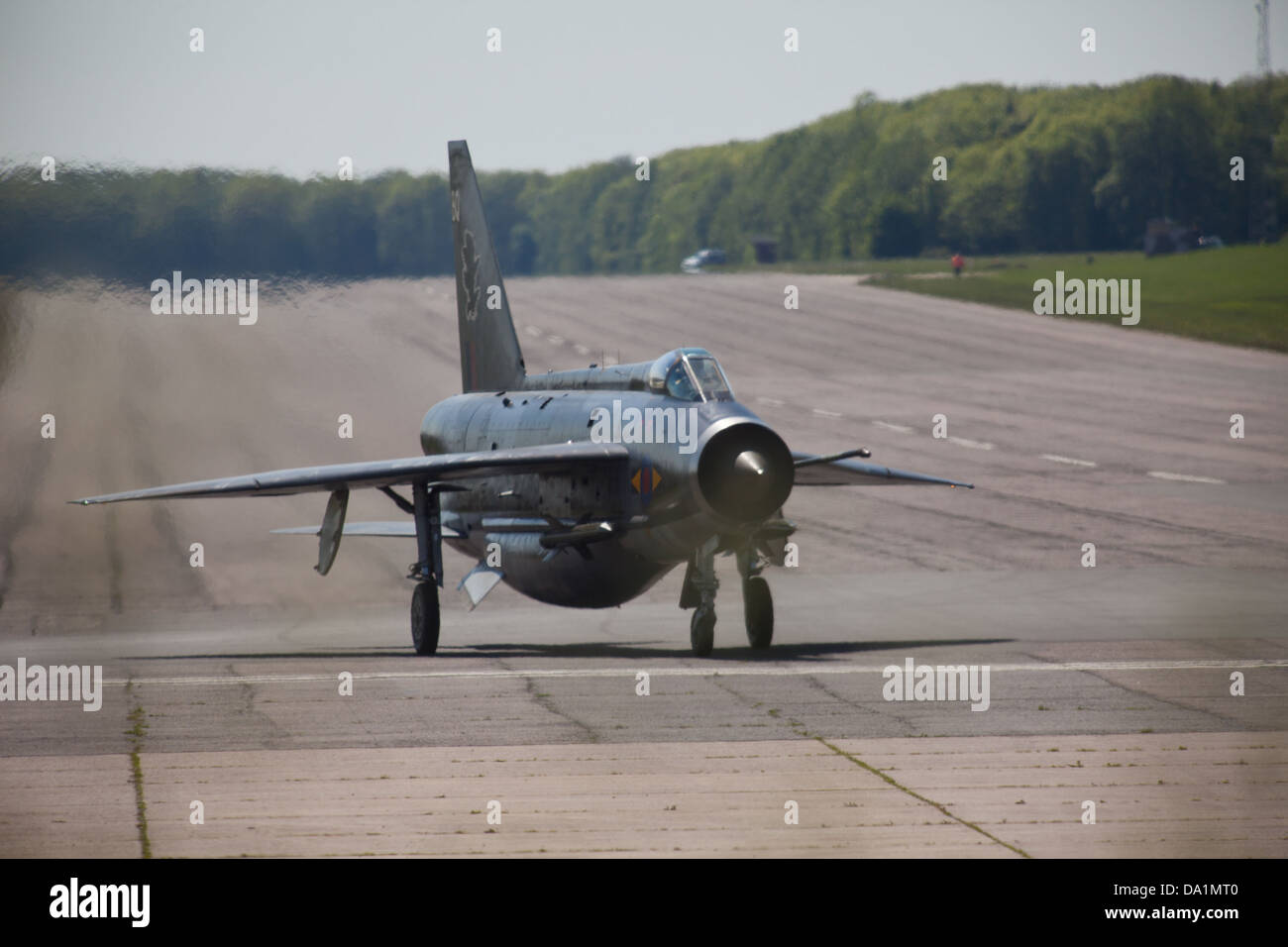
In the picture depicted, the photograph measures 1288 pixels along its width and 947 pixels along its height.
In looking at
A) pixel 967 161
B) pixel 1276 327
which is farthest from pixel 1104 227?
pixel 1276 327

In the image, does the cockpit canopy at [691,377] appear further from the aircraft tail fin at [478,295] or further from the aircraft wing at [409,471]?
the aircraft tail fin at [478,295]

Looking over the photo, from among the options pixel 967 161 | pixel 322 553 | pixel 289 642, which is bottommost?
pixel 289 642

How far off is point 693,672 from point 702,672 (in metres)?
0.13

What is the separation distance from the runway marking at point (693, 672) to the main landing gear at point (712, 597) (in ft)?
5.36

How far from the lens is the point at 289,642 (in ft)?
92.4

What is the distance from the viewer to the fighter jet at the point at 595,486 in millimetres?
21719

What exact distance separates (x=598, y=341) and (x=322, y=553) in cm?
4699

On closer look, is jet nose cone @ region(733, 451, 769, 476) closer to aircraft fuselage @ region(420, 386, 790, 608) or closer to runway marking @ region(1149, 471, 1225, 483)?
aircraft fuselage @ region(420, 386, 790, 608)

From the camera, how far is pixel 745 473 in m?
21.2

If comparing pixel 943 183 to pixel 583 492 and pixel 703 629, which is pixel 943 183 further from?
pixel 703 629

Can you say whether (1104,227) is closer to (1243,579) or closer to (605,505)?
(1243,579)

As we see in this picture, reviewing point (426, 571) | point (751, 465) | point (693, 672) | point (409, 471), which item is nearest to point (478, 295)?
point (426, 571)

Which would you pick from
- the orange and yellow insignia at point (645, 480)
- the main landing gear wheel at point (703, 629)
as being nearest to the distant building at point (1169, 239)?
the orange and yellow insignia at point (645, 480)
